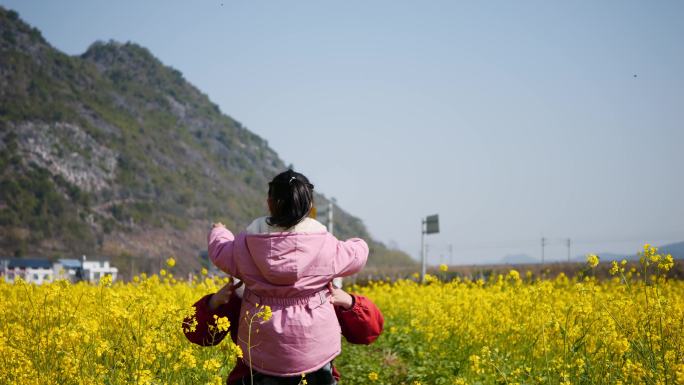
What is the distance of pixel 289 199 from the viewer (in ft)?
9.50

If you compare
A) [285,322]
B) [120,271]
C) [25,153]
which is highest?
[25,153]

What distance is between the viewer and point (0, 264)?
156 ft

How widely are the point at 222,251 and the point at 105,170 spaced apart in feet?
282

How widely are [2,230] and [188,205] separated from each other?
3303 centimetres

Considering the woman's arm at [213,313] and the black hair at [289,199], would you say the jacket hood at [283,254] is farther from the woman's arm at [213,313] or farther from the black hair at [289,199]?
the woman's arm at [213,313]

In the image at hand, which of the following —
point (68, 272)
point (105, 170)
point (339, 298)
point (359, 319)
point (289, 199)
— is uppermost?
point (105, 170)

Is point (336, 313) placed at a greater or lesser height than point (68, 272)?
greater

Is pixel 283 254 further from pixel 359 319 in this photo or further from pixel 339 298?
pixel 359 319

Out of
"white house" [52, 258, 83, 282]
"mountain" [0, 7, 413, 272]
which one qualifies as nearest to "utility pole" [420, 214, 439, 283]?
"white house" [52, 258, 83, 282]

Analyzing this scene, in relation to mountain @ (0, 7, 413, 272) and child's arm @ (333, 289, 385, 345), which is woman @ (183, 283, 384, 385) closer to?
child's arm @ (333, 289, 385, 345)

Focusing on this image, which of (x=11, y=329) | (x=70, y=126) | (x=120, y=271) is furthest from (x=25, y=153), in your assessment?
(x=11, y=329)

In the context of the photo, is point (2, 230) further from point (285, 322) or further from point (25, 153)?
point (285, 322)

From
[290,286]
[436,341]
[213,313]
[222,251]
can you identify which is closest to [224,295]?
[213,313]

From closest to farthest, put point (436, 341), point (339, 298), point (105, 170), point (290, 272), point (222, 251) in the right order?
point (290, 272) < point (222, 251) < point (339, 298) < point (436, 341) < point (105, 170)
